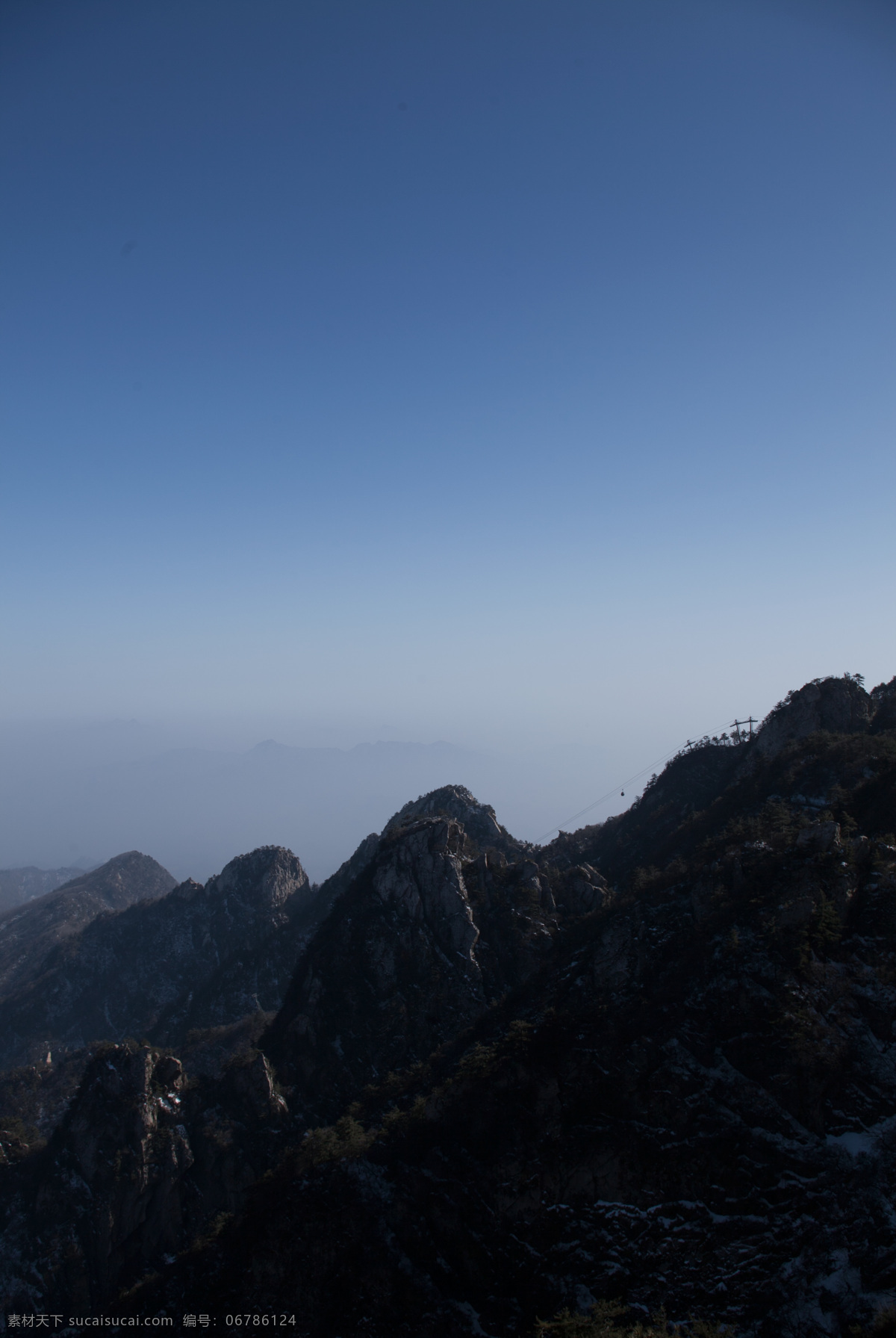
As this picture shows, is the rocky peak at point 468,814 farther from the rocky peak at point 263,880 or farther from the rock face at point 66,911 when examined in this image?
the rock face at point 66,911

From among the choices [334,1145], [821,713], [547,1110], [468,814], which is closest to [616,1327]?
[547,1110]

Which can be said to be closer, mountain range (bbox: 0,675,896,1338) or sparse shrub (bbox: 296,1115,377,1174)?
mountain range (bbox: 0,675,896,1338)

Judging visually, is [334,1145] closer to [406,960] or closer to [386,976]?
[386,976]

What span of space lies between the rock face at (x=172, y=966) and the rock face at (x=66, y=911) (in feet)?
35.9

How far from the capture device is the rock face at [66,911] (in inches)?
5182

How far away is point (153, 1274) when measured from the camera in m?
39.9

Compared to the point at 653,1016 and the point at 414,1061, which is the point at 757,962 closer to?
the point at 653,1016

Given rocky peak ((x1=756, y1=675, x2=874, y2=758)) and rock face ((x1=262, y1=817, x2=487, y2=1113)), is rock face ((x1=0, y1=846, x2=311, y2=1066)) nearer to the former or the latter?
rock face ((x1=262, y1=817, x2=487, y2=1113))

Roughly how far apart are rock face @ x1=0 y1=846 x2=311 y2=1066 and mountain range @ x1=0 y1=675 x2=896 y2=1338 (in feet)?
84.7

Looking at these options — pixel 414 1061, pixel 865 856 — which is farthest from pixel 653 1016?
pixel 414 1061

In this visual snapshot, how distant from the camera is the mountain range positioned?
29.1m

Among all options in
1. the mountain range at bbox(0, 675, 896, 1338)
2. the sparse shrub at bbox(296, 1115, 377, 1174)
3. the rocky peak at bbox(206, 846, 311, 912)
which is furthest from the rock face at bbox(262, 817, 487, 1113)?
the rocky peak at bbox(206, 846, 311, 912)

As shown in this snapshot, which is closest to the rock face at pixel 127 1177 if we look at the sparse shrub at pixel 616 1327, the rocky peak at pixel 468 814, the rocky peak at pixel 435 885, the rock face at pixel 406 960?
the rock face at pixel 406 960

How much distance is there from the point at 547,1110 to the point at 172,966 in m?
102
